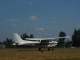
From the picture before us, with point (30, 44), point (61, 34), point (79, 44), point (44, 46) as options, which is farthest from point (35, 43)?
point (61, 34)

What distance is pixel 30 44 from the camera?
333 feet

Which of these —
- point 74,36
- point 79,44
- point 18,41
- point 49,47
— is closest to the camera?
point 49,47

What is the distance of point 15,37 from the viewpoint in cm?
9906

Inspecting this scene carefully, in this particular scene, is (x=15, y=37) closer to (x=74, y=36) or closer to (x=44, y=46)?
(x=44, y=46)

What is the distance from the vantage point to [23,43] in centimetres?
10075

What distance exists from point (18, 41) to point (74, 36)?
86.4 meters

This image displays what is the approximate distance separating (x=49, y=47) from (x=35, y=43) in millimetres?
15118

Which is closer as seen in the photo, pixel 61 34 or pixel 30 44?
pixel 30 44

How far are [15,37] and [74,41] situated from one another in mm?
82711

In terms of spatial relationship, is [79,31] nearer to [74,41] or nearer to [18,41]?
[74,41]

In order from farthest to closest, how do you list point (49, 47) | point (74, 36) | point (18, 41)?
point (74, 36)
point (18, 41)
point (49, 47)

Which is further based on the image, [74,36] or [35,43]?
[74,36]

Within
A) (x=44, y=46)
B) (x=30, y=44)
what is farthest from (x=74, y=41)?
(x=44, y=46)

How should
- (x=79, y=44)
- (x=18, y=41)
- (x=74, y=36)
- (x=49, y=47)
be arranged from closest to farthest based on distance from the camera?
(x=49, y=47)
(x=18, y=41)
(x=79, y=44)
(x=74, y=36)
